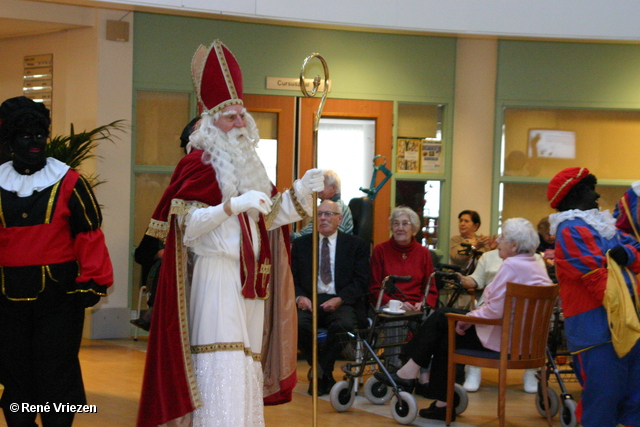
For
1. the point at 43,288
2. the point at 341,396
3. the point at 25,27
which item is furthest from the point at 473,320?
the point at 25,27

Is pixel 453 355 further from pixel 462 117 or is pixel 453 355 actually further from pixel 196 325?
pixel 462 117

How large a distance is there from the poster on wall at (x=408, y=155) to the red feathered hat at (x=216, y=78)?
4.07 metres

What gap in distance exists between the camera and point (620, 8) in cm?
721

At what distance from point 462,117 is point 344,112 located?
119 centimetres

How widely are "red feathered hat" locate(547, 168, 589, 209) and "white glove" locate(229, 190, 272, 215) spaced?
149 centimetres

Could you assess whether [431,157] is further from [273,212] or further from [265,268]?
[265,268]

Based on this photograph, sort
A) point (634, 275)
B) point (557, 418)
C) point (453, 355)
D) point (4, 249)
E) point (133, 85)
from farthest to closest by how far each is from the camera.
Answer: point (133, 85) → point (557, 418) → point (453, 355) → point (634, 275) → point (4, 249)

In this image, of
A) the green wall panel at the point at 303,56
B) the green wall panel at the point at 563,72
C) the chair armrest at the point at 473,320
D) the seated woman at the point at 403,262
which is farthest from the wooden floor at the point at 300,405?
the green wall panel at the point at 563,72

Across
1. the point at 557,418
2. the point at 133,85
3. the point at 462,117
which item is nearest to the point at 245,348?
the point at 557,418

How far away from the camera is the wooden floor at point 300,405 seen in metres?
4.55

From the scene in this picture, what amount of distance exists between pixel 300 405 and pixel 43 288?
219cm

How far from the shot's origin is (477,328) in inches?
178

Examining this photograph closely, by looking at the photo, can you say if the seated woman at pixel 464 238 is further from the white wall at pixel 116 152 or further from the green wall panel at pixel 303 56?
the white wall at pixel 116 152

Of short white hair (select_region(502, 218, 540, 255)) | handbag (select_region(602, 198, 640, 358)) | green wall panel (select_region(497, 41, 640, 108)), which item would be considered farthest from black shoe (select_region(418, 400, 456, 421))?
green wall panel (select_region(497, 41, 640, 108))
